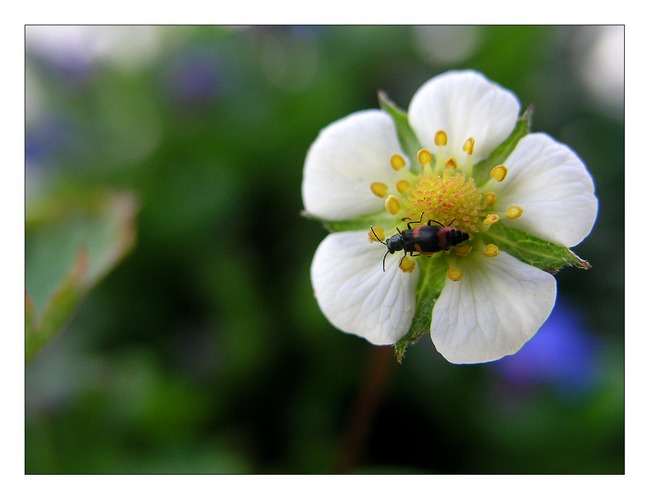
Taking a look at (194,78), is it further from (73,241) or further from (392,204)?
(392,204)

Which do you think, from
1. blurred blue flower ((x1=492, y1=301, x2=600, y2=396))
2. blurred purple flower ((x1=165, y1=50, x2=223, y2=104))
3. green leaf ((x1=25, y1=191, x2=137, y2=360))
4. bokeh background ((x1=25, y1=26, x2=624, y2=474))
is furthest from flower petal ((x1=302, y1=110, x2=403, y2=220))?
blurred purple flower ((x1=165, y1=50, x2=223, y2=104))

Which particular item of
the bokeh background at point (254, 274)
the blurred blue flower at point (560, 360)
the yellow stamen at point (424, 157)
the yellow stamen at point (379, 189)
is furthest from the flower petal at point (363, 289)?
the blurred blue flower at point (560, 360)

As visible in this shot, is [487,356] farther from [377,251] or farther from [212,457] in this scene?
[212,457]

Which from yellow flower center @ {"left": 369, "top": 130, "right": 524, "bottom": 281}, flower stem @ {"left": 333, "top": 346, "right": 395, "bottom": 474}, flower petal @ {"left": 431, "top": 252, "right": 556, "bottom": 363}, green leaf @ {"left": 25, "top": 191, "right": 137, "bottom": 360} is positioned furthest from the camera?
flower stem @ {"left": 333, "top": 346, "right": 395, "bottom": 474}

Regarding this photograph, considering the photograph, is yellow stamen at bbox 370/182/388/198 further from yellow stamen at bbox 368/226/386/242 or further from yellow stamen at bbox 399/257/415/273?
yellow stamen at bbox 399/257/415/273

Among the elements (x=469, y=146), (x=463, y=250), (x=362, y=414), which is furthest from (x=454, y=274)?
(x=362, y=414)

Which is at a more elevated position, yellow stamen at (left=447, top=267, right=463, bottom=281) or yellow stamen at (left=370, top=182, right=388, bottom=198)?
yellow stamen at (left=370, top=182, right=388, bottom=198)

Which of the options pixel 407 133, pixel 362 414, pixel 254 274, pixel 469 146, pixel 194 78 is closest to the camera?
pixel 469 146
